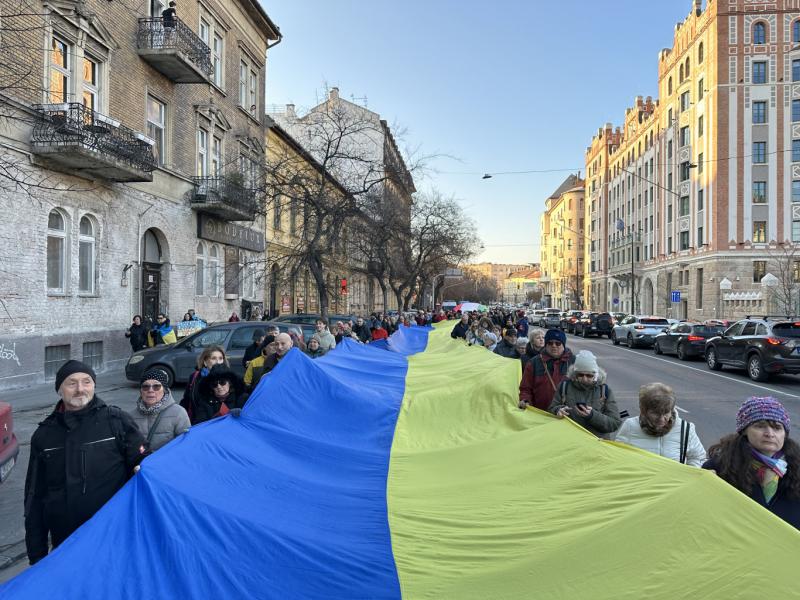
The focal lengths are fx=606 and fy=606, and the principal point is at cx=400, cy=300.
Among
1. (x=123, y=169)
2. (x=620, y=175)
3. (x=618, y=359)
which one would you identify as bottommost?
(x=618, y=359)

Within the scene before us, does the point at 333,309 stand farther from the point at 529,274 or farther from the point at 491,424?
the point at 529,274

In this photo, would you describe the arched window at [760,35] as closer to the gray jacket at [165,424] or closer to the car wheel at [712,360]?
the car wheel at [712,360]

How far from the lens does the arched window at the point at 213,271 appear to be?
2452 cm

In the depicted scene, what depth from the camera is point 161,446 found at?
441 centimetres

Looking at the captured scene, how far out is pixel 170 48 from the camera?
1878 cm

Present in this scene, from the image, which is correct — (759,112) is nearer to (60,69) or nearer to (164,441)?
(60,69)

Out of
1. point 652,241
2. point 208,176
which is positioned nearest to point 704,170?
point 652,241

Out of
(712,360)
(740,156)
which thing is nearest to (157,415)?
(712,360)

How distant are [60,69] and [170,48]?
13.5ft

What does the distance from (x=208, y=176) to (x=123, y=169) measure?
6.29 meters

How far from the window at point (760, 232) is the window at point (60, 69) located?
45.9m

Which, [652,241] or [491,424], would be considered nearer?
[491,424]

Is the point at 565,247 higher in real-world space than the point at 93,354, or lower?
higher

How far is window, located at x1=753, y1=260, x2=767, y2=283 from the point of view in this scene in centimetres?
4491
